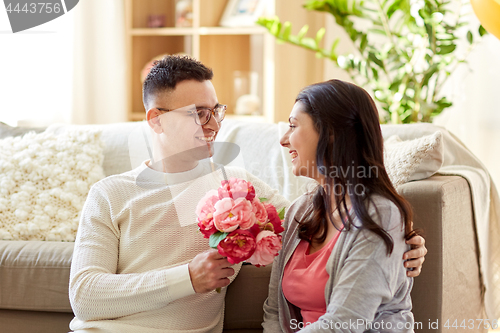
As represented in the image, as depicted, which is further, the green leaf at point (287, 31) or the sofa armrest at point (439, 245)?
the green leaf at point (287, 31)

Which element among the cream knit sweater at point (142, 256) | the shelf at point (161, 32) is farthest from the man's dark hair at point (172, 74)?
the shelf at point (161, 32)

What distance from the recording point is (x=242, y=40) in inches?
128

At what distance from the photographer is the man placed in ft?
4.10

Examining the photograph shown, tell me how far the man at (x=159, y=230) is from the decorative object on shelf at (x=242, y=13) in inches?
69.9

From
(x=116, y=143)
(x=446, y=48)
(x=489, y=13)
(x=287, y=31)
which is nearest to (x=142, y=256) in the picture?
(x=116, y=143)

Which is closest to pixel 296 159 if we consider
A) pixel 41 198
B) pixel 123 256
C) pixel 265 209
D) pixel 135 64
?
pixel 265 209

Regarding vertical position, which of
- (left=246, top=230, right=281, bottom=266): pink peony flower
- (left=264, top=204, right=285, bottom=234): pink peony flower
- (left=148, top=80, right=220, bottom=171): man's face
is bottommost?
(left=246, top=230, right=281, bottom=266): pink peony flower

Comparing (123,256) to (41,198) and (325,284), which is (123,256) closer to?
(325,284)

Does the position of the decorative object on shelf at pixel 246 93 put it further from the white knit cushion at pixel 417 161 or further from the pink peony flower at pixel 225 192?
the pink peony flower at pixel 225 192

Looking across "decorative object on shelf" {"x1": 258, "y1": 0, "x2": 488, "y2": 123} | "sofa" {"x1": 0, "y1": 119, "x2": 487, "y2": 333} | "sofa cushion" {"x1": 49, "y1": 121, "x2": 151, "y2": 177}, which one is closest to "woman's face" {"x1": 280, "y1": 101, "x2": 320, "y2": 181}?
"sofa" {"x1": 0, "y1": 119, "x2": 487, "y2": 333}

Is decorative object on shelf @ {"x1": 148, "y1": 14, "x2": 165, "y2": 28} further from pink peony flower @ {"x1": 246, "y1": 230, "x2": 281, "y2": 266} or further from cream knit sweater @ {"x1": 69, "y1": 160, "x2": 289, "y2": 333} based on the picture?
pink peony flower @ {"x1": 246, "y1": 230, "x2": 281, "y2": 266}

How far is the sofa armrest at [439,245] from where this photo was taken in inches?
57.4

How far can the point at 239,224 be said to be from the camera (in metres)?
1.02

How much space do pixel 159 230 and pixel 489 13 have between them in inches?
58.4
